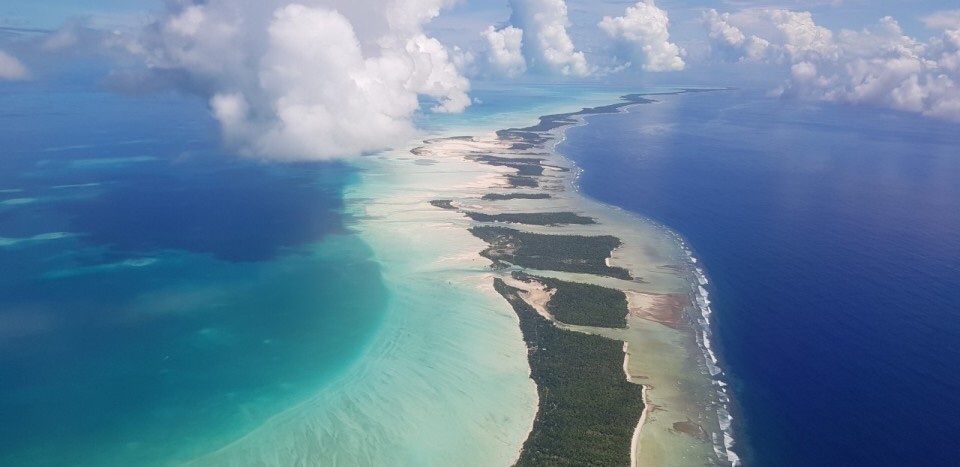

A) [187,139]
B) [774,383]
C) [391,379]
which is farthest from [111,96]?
[774,383]

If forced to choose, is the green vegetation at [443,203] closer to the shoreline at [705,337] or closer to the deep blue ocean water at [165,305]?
the deep blue ocean water at [165,305]

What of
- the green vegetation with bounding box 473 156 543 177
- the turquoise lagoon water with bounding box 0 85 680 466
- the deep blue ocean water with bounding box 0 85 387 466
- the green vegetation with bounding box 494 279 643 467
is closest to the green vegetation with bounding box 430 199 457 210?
the turquoise lagoon water with bounding box 0 85 680 466

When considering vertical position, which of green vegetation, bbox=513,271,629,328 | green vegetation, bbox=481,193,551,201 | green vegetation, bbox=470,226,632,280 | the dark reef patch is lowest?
green vegetation, bbox=513,271,629,328

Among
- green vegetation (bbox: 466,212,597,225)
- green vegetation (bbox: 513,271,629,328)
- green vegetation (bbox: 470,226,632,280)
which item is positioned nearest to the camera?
green vegetation (bbox: 513,271,629,328)

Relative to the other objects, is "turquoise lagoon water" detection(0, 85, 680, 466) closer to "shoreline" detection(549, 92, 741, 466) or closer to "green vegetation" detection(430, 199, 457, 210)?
"green vegetation" detection(430, 199, 457, 210)

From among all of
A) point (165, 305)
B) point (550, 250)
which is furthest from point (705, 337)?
point (165, 305)

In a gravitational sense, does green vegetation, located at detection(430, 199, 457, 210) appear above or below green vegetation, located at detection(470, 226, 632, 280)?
above

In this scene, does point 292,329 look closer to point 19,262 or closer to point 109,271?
point 109,271

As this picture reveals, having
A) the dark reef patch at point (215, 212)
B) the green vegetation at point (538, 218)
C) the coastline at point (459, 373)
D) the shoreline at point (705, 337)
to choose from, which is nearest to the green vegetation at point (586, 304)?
the coastline at point (459, 373)
